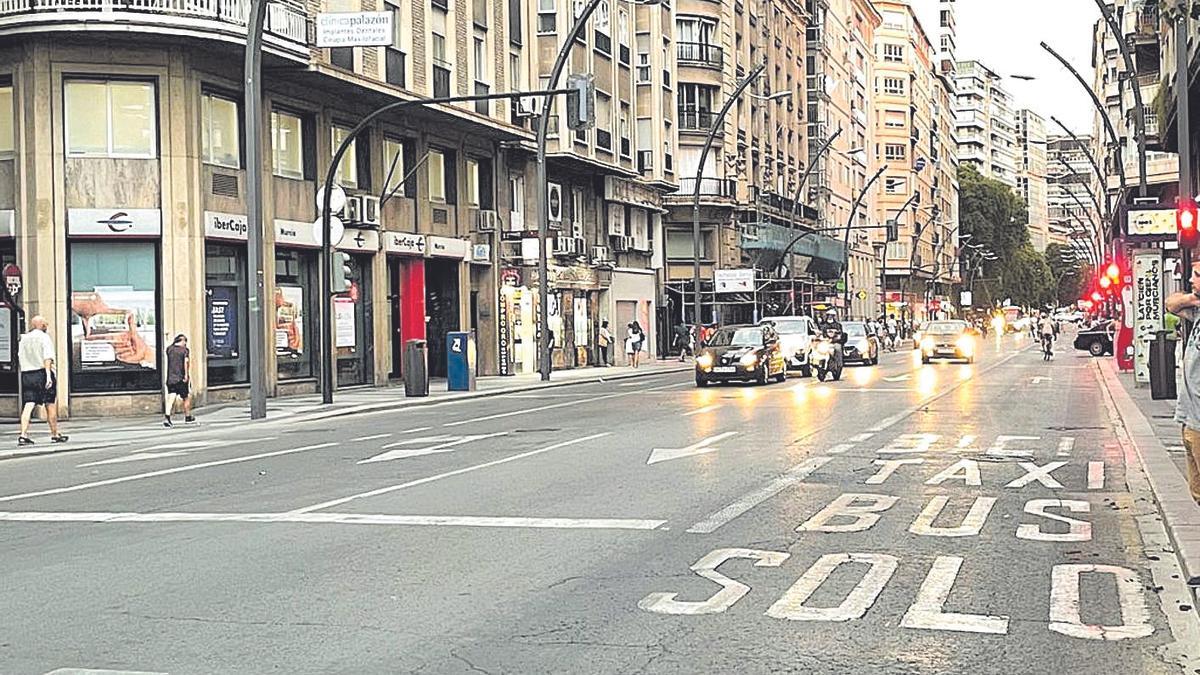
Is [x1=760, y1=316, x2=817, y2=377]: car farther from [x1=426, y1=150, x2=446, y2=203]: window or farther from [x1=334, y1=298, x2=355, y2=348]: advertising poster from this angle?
[x1=334, y1=298, x2=355, y2=348]: advertising poster

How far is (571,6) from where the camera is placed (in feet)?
162

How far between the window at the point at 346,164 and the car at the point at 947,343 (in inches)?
965

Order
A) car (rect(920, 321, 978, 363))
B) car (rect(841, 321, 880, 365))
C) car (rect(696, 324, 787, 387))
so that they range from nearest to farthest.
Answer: car (rect(696, 324, 787, 387)) → car (rect(920, 321, 978, 363)) → car (rect(841, 321, 880, 365))

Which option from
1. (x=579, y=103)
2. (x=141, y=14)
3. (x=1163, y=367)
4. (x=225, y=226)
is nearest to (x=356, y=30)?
(x=141, y=14)

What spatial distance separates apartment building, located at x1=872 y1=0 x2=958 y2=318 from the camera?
391ft

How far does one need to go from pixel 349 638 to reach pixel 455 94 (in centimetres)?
3298

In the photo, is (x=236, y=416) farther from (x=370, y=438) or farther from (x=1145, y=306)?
(x=1145, y=306)

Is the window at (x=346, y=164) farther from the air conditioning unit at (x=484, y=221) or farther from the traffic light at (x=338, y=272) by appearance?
the air conditioning unit at (x=484, y=221)

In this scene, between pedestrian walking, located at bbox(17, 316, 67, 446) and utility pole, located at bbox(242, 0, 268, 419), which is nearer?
pedestrian walking, located at bbox(17, 316, 67, 446)

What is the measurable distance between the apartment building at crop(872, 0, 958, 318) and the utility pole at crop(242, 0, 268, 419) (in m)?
88.4

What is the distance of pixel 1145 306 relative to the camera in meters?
32.7

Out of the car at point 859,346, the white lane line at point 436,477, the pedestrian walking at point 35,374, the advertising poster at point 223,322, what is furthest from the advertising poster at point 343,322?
the car at point 859,346

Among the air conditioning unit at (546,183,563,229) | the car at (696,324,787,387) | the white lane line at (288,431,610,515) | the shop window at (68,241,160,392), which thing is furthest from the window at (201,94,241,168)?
the air conditioning unit at (546,183,563,229)

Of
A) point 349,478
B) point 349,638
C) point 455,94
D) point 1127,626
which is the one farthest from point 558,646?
point 455,94
